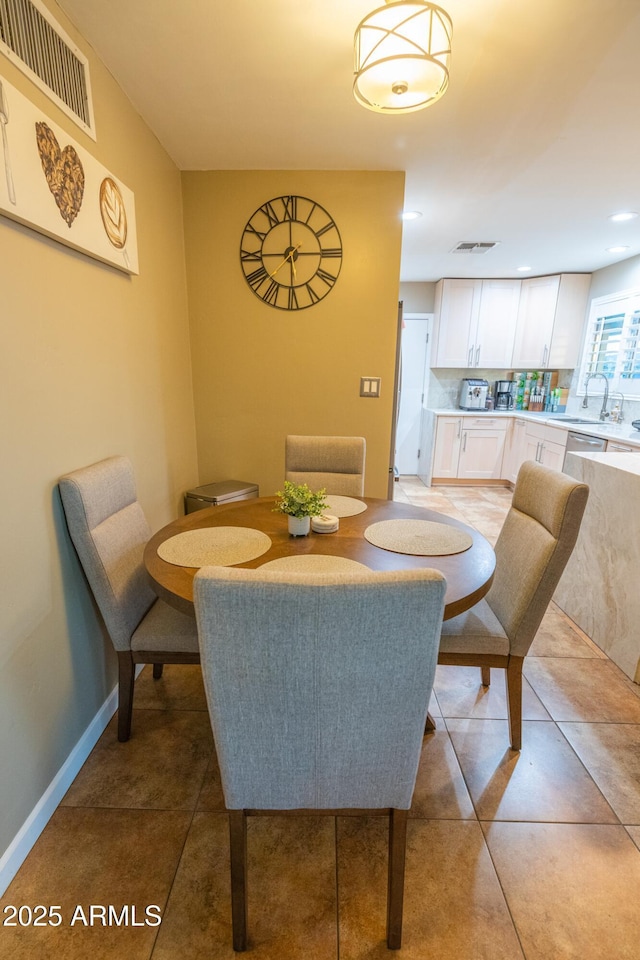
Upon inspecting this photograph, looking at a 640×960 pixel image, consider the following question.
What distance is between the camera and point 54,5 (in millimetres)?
1270

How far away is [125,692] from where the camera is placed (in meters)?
1.46

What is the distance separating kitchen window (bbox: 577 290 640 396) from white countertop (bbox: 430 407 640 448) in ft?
1.14

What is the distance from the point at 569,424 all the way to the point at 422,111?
306 cm

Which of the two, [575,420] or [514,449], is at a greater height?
[575,420]

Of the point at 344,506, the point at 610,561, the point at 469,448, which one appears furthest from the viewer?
the point at 469,448

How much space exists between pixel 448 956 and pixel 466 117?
2.81 meters

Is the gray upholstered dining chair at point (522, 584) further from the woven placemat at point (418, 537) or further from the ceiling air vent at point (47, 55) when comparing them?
the ceiling air vent at point (47, 55)

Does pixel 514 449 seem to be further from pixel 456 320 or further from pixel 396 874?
pixel 396 874

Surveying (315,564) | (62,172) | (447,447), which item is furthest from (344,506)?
(447,447)

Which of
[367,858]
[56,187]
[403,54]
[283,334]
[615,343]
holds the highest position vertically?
[403,54]

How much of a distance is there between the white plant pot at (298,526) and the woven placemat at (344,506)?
0.24 m

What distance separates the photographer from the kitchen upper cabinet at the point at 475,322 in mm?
4844

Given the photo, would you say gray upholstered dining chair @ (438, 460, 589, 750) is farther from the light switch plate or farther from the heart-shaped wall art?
the heart-shaped wall art

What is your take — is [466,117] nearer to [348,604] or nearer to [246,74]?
[246,74]
